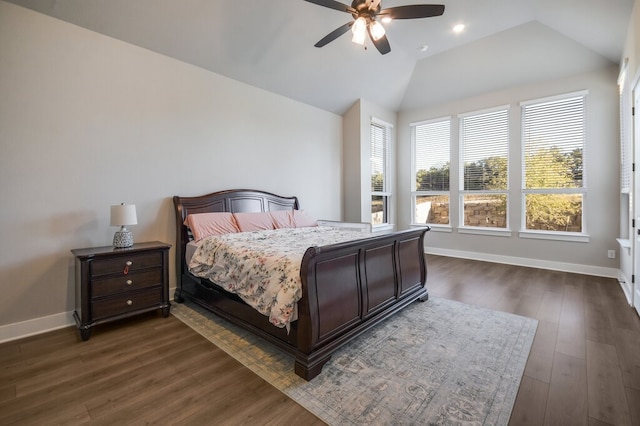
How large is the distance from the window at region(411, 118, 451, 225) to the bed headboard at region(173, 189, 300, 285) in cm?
303

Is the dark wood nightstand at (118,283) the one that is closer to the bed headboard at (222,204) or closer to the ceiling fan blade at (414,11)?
the bed headboard at (222,204)

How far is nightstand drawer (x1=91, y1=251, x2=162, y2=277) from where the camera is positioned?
8.61 ft

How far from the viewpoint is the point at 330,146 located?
18.4 ft

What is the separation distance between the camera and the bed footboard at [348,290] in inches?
78.3

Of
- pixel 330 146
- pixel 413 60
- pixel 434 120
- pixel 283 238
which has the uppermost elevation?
pixel 413 60

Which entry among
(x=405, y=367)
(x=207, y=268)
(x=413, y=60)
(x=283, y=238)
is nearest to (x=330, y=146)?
(x=413, y=60)

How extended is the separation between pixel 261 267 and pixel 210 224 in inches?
57.9

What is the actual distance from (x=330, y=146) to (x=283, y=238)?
2877 millimetres

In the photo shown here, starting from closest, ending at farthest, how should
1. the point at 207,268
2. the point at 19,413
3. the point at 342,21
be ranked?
the point at 19,413 < the point at 207,268 < the point at 342,21

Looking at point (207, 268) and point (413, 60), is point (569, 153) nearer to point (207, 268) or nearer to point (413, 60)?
point (413, 60)

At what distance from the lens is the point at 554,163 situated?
15.8 ft

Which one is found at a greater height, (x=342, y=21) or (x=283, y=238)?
(x=342, y=21)

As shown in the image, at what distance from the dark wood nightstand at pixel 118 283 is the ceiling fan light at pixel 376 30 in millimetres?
2941

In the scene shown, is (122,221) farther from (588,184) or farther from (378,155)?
(588,184)
